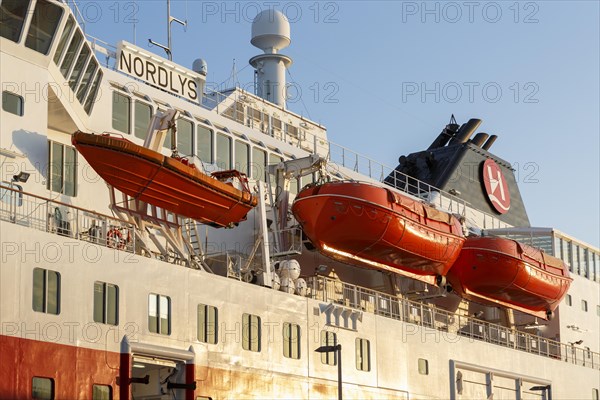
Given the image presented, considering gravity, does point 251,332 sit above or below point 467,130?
below

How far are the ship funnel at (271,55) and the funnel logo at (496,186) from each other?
1059cm

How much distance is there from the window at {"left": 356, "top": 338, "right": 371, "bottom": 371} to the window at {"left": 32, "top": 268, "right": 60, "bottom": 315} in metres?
10.6

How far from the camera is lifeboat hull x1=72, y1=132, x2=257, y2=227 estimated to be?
22.7 m

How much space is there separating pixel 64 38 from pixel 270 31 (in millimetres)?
14985

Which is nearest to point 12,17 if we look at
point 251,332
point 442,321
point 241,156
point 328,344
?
point 251,332

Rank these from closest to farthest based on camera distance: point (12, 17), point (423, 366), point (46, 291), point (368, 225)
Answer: point (46, 291), point (12, 17), point (368, 225), point (423, 366)

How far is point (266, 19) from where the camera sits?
37906 millimetres

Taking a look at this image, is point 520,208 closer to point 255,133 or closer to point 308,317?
point 255,133

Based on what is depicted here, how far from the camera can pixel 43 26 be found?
75.5 ft

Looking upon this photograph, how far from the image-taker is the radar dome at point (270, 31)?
37875mm

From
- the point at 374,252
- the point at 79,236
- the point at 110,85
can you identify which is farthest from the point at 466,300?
the point at 79,236

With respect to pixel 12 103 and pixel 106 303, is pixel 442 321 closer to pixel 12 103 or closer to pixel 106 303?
pixel 106 303

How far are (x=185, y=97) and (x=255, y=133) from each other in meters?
2.76

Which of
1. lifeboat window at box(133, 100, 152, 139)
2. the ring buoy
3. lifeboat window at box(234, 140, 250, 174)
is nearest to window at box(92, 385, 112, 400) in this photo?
the ring buoy
